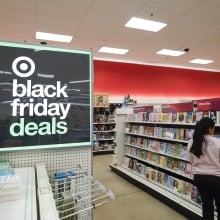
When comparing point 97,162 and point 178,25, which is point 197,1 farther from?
point 97,162

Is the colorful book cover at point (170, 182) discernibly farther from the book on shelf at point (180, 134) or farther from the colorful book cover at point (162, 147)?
the book on shelf at point (180, 134)

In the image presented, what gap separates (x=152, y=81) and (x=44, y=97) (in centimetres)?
911

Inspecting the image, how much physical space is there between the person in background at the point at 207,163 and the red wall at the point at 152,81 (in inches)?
280

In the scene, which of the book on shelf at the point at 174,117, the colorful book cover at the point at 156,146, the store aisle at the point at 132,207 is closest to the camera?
the store aisle at the point at 132,207

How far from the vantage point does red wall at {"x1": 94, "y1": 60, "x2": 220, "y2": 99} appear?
31.6 feet

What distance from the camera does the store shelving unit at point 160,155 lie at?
376cm

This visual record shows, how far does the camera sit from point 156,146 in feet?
15.6

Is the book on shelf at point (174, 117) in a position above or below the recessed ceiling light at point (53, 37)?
below

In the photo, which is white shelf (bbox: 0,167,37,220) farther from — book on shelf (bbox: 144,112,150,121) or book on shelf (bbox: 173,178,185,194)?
book on shelf (bbox: 144,112,150,121)

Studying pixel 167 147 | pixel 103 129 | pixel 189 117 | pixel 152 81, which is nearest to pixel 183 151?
pixel 167 147

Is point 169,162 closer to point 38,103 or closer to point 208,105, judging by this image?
point 208,105

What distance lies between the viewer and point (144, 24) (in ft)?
18.2

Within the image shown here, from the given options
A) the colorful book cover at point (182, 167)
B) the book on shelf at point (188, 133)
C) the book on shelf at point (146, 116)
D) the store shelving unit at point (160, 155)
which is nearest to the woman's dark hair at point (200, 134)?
the store shelving unit at point (160, 155)

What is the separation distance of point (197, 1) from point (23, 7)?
3461 millimetres
